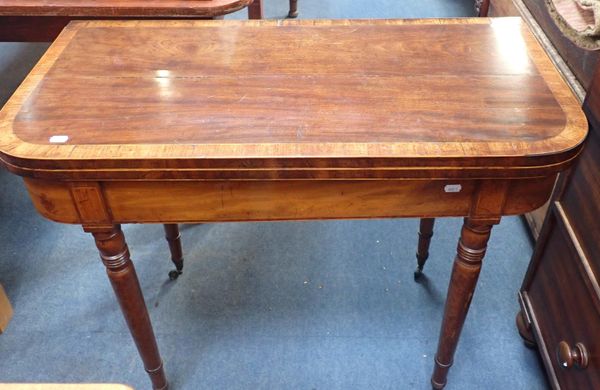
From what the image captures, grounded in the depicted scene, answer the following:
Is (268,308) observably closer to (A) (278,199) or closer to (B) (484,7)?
(A) (278,199)

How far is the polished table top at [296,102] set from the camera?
31.6 inches

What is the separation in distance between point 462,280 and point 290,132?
16.3 inches

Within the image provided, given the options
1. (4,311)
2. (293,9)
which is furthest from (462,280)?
(293,9)

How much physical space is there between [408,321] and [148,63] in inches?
34.6

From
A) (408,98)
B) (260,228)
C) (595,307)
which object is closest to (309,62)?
(408,98)

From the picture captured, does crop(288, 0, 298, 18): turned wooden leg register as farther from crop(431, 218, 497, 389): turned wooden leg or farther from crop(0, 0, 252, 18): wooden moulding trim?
crop(431, 218, 497, 389): turned wooden leg

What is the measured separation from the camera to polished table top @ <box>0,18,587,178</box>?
0.80m

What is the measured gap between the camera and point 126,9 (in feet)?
4.25

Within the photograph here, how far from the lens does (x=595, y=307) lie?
982mm

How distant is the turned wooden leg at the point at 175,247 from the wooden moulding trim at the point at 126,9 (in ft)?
1.68

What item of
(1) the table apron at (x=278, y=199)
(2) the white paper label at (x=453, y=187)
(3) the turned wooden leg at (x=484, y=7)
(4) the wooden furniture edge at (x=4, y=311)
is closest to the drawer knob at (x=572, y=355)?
(1) the table apron at (x=278, y=199)

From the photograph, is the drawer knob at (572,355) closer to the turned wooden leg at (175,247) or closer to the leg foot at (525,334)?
the leg foot at (525,334)

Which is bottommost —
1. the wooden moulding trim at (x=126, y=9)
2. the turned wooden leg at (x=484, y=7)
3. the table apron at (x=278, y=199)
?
the turned wooden leg at (x=484, y=7)

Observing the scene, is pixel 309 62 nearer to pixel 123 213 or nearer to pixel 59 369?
pixel 123 213
